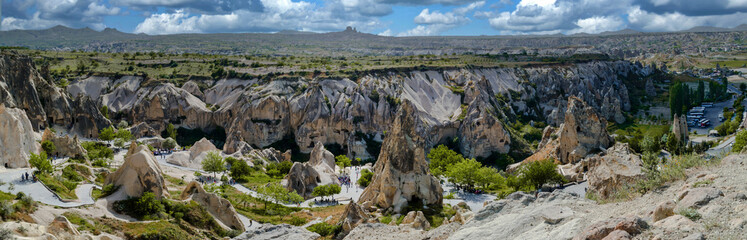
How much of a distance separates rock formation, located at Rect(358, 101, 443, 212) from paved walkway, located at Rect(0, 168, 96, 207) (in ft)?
63.4

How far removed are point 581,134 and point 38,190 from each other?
161 feet

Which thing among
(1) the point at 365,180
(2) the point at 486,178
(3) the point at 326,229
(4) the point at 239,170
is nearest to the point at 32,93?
(4) the point at 239,170

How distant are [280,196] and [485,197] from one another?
18792mm

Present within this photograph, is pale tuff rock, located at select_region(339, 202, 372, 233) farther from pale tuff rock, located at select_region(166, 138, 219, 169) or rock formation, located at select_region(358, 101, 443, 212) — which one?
pale tuff rock, located at select_region(166, 138, 219, 169)

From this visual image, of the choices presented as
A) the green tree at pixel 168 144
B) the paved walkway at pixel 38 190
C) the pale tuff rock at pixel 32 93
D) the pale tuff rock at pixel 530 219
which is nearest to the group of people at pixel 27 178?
the paved walkway at pixel 38 190

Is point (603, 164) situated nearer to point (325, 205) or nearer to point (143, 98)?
point (325, 205)

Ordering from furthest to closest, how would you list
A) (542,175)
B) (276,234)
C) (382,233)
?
(542,175) < (276,234) < (382,233)

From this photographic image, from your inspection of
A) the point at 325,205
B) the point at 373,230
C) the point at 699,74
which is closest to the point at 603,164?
the point at 373,230

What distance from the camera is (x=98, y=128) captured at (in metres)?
69.8

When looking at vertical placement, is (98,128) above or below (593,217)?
below

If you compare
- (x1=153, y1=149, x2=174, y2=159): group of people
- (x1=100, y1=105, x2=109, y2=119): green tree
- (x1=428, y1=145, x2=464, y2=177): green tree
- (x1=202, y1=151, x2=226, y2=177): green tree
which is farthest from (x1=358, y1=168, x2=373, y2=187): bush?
(x1=100, y1=105, x2=109, y2=119): green tree

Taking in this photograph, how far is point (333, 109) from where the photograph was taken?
9125 cm

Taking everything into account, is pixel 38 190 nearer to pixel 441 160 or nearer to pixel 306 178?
pixel 306 178

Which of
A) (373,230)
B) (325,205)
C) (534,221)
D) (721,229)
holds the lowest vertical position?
(325,205)
